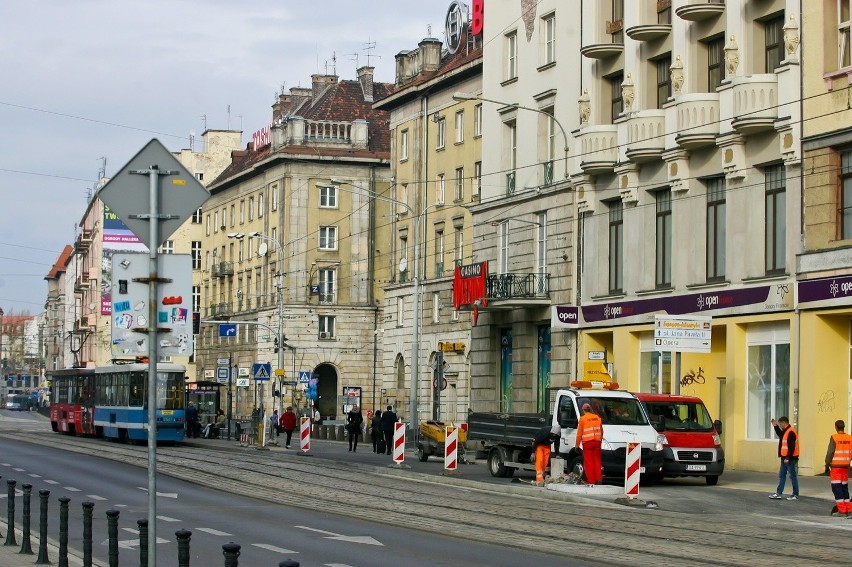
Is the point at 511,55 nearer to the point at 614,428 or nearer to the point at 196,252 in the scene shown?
the point at 614,428

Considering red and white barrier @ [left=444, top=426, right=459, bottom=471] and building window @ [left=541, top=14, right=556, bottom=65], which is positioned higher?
building window @ [left=541, top=14, right=556, bottom=65]

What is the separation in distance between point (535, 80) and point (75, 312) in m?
117

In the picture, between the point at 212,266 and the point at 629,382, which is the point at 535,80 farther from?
the point at 212,266

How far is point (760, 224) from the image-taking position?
121ft

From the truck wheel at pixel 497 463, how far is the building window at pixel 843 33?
456 inches

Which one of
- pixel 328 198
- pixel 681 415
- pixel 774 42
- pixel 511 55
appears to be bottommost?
pixel 681 415

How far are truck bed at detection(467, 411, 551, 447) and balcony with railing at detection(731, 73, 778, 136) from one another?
30.3 feet

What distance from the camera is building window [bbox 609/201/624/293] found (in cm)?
4456

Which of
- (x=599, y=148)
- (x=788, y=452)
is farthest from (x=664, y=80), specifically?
(x=788, y=452)

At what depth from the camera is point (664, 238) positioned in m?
42.0

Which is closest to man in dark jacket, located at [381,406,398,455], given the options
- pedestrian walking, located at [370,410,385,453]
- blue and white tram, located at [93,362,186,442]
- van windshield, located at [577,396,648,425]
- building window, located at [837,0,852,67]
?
pedestrian walking, located at [370,410,385,453]

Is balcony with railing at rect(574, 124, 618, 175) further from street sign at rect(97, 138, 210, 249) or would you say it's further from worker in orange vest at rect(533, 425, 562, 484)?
street sign at rect(97, 138, 210, 249)

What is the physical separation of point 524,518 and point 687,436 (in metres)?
10.2

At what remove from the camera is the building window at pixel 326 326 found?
293ft
